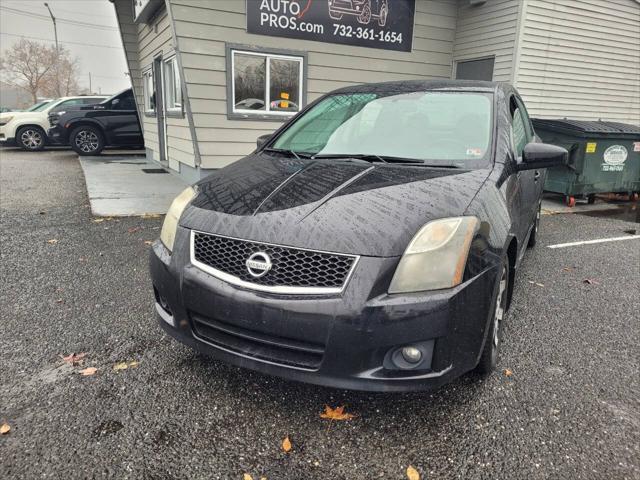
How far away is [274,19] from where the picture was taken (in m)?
7.37

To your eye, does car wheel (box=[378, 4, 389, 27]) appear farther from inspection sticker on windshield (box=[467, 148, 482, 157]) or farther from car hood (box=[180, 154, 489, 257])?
car hood (box=[180, 154, 489, 257])

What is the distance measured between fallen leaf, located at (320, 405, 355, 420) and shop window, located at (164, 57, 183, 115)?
7.10m

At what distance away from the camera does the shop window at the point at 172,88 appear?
838cm

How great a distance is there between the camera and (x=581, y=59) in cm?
901

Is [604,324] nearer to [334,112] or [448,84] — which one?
[448,84]

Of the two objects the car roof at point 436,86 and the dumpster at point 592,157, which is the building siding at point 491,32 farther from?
the car roof at point 436,86

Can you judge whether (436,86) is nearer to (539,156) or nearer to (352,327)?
(539,156)

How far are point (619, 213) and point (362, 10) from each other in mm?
5482

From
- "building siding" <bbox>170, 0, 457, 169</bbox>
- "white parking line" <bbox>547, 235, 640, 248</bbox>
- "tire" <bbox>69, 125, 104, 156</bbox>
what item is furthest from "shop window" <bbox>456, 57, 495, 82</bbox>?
"tire" <bbox>69, 125, 104, 156</bbox>

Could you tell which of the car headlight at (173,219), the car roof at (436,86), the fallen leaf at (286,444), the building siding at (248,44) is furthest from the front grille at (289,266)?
the building siding at (248,44)

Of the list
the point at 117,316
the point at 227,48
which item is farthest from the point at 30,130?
the point at 117,316

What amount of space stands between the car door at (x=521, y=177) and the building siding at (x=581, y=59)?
506 cm

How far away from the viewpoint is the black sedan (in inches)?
73.6

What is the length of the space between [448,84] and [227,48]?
15.7ft
